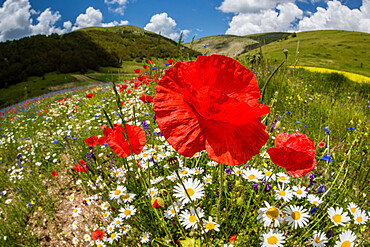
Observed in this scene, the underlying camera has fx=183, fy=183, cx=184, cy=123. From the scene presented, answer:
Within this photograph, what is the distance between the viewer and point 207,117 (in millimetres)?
583

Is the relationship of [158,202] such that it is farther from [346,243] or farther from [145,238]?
[346,243]

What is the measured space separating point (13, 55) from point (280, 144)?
26.7m

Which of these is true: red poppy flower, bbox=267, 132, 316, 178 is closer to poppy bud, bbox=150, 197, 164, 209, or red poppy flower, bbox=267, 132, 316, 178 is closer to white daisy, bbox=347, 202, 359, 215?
poppy bud, bbox=150, 197, 164, 209

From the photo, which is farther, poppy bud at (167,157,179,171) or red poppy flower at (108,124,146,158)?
red poppy flower at (108,124,146,158)

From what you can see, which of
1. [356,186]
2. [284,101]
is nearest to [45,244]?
[356,186]

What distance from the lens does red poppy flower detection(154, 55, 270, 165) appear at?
0.58 metres

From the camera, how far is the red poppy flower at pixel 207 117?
0.58 metres

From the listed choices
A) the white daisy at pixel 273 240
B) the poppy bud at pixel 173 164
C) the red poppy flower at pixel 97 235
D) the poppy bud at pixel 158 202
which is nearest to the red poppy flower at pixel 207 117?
the poppy bud at pixel 173 164

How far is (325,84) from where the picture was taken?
645cm

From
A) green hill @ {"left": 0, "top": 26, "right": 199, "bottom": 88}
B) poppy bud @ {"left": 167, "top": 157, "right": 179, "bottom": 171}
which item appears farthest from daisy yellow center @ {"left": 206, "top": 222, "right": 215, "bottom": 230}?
green hill @ {"left": 0, "top": 26, "right": 199, "bottom": 88}

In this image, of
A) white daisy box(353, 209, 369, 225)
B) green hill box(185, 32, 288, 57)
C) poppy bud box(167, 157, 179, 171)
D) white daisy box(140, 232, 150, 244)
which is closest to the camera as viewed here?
poppy bud box(167, 157, 179, 171)

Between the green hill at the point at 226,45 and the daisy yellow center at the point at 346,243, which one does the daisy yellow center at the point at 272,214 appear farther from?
the green hill at the point at 226,45

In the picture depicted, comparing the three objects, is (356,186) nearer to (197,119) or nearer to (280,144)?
(280,144)

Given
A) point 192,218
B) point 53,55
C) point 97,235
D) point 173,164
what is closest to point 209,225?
point 192,218
